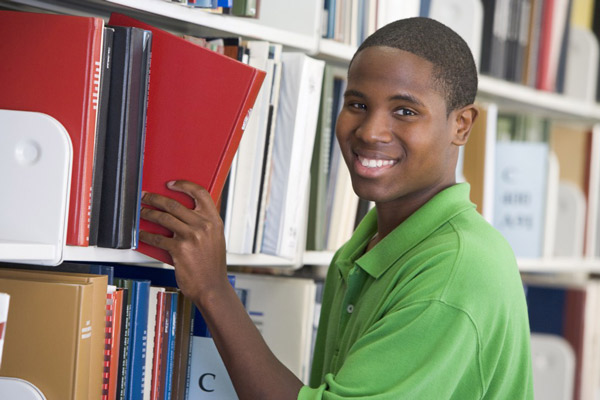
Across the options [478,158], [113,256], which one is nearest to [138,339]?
[113,256]

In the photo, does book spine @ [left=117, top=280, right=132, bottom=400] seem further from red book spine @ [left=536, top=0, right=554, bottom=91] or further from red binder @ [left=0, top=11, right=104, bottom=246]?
red book spine @ [left=536, top=0, right=554, bottom=91]

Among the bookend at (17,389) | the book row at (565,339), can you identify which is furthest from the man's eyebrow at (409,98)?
the book row at (565,339)

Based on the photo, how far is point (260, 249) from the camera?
135 centimetres

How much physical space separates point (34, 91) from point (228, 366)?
0.43m

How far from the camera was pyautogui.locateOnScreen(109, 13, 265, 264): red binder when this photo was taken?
1.13m

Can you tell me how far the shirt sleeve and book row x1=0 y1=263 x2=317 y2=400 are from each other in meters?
0.29

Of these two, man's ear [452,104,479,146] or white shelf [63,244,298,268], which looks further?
man's ear [452,104,479,146]

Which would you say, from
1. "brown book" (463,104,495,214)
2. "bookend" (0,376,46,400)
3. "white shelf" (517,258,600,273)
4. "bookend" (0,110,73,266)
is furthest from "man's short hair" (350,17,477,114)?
"white shelf" (517,258,600,273)

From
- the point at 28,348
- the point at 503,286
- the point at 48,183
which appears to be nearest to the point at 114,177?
the point at 48,183

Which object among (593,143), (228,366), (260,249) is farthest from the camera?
(593,143)

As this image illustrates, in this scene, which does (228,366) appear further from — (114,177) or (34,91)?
(34,91)

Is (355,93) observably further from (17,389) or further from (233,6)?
(17,389)

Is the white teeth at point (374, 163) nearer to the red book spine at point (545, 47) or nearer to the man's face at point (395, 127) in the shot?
the man's face at point (395, 127)

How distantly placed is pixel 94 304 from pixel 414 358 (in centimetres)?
39
